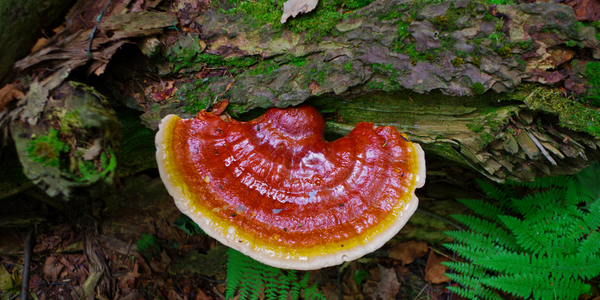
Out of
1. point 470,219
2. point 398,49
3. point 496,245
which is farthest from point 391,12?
point 496,245

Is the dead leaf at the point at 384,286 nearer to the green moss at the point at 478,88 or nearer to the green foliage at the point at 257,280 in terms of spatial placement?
the green foliage at the point at 257,280

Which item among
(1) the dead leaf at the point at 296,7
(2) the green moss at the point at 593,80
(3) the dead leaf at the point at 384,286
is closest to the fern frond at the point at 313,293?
(3) the dead leaf at the point at 384,286

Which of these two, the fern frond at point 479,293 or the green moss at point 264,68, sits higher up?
the green moss at point 264,68

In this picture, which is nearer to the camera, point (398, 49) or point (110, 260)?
point (398, 49)

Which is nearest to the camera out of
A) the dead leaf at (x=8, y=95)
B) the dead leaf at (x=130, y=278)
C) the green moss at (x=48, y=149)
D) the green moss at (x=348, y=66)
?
the green moss at (x=48, y=149)

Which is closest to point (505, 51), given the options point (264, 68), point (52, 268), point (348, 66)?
point (348, 66)

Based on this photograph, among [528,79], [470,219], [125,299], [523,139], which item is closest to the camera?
[528,79]

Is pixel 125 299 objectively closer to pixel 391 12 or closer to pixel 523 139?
pixel 391 12

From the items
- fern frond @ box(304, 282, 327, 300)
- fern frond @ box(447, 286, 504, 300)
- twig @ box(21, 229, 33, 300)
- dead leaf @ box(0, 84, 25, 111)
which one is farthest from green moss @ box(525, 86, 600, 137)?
twig @ box(21, 229, 33, 300)
